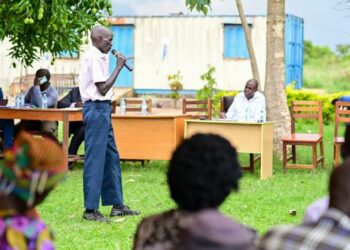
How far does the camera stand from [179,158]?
2801mm

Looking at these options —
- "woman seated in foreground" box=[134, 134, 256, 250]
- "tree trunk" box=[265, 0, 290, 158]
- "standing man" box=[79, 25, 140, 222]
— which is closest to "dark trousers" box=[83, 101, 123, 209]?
"standing man" box=[79, 25, 140, 222]

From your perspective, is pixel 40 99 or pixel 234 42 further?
pixel 234 42

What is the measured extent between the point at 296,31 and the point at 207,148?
2733 centimetres

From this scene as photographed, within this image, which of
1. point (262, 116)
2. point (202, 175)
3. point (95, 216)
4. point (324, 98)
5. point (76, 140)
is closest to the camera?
point (202, 175)

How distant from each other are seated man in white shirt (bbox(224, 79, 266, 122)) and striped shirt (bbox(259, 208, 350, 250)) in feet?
28.2

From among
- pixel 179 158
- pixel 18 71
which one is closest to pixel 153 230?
pixel 179 158

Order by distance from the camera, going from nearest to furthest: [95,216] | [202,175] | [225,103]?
[202,175]
[95,216]
[225,103]

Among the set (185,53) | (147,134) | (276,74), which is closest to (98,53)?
(147,134)

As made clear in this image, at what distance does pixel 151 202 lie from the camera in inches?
362

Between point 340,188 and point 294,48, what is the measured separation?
2692 cm

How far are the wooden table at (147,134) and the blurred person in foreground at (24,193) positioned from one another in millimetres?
8907

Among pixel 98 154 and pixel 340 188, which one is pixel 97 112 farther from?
pixel 340 188

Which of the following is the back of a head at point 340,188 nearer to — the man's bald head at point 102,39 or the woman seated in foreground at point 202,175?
the woman seated in foreground at point 202,175

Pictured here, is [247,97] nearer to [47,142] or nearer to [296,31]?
[47,142]
